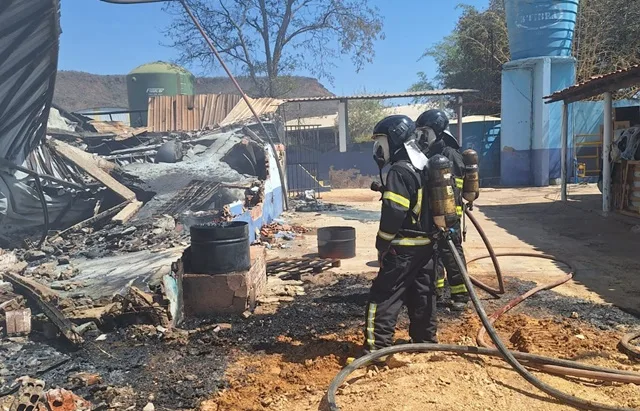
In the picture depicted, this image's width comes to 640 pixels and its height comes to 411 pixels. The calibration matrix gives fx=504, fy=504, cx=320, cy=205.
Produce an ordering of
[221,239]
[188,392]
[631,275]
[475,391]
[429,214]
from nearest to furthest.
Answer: [475,391]
[188,392]
[429,214]
[221,239]
[631,275]

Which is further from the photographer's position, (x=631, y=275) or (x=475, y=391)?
(x=631, y=275)

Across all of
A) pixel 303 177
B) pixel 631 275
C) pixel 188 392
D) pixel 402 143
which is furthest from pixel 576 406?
pixel 303 177

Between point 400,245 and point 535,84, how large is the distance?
16546mm

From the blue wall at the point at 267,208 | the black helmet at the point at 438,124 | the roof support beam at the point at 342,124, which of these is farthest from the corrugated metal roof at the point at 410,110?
the black helmet at the point at 438,124

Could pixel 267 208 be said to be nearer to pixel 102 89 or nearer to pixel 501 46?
pixel 501 46

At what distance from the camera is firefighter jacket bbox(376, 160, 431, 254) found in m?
3.78

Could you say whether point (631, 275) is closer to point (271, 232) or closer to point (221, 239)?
point (221, 239)

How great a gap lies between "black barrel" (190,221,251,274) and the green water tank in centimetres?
2016

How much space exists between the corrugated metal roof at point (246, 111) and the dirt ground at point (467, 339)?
6.64 m

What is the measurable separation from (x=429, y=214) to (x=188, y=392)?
2242 mm

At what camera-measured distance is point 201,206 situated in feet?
32.6

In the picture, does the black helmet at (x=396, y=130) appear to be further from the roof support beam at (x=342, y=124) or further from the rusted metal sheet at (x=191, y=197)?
the roof support beam at (x=342, y=124)

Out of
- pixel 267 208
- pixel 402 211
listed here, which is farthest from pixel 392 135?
pixel 267 208

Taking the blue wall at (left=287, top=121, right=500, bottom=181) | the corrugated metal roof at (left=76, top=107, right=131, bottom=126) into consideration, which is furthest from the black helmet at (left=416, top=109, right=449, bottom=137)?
the blue wall at (left=287, top=121, right=500, bottom=181)
